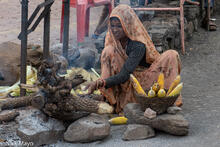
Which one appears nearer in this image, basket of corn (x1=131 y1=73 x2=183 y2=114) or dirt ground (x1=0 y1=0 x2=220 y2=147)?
dirt ground (x1=0 y1=0 x2=220 y2=147)

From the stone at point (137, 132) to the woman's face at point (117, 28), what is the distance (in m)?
1.09

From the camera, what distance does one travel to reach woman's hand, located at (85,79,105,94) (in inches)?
138

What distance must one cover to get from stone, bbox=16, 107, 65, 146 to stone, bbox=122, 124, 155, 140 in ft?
2.22

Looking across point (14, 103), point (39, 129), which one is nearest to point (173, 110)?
point (39, 129)

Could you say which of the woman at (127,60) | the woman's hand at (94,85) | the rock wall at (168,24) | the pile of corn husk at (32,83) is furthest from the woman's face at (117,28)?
the rock wall at (168,24)

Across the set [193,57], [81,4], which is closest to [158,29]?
[193,57]

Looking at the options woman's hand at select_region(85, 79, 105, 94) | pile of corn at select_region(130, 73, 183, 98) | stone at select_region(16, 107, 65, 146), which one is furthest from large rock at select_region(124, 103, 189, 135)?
stone at select_region(16, 107, 65, 146)

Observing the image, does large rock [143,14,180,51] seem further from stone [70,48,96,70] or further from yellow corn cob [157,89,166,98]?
yellow corn cob [157,89,166,98]

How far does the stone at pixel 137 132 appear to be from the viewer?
10.4 feet

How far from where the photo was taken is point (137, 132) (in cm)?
318

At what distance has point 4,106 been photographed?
3.91 meters

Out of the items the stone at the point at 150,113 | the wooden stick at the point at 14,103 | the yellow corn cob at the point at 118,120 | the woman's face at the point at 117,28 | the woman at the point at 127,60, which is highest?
the woman's face at the point at 117,28

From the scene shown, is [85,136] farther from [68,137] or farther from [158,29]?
[158,29]

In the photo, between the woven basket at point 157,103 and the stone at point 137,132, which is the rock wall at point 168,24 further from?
the stone at point 137,132
